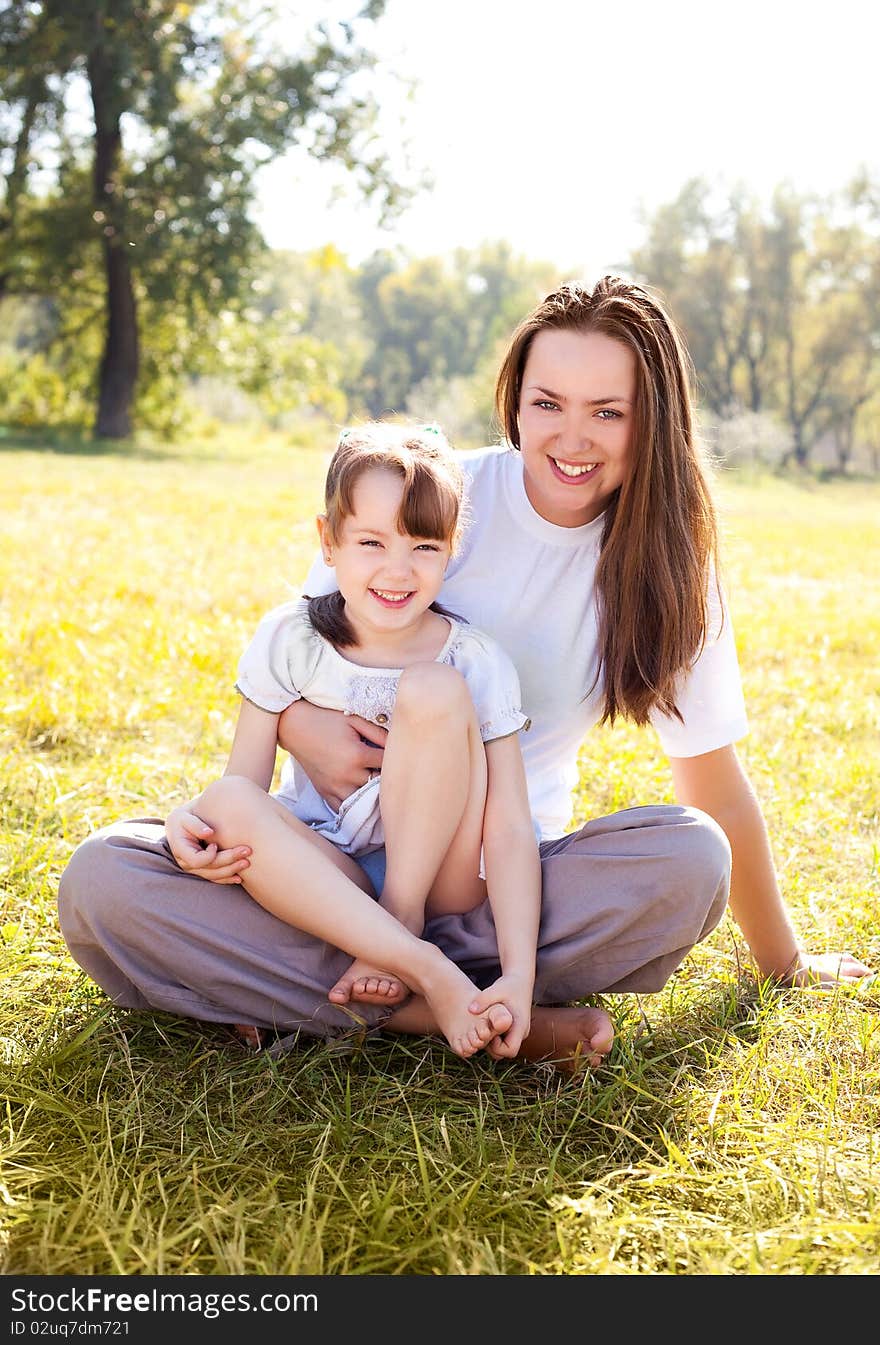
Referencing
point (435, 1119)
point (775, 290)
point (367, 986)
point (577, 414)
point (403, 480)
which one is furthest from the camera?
point (775, 290)

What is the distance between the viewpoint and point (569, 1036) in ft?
6.95

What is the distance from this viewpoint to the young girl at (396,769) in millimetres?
2045

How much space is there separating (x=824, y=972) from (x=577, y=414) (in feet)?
4.04

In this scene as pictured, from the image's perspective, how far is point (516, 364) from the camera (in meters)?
2.52

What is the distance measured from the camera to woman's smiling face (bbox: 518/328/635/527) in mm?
Answer: 2357

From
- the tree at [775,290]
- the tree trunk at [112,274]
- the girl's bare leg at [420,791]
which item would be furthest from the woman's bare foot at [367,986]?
the tree at [775,290]

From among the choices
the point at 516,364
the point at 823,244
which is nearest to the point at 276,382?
the point at 516,364

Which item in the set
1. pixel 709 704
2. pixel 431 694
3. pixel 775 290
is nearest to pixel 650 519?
pixel 709 704

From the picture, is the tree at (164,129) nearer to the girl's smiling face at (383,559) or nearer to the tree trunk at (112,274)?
the tree trunk at (112,274)

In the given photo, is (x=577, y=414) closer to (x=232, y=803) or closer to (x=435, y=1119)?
(x=232, y=803)

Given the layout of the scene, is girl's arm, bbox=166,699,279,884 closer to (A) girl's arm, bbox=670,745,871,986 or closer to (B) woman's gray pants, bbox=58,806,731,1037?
(B) woman's gray pants, bbox=58,806,731,1037

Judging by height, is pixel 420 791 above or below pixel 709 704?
below

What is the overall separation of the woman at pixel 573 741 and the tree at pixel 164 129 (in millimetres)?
14518

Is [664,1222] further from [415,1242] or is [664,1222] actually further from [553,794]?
[553,794]
